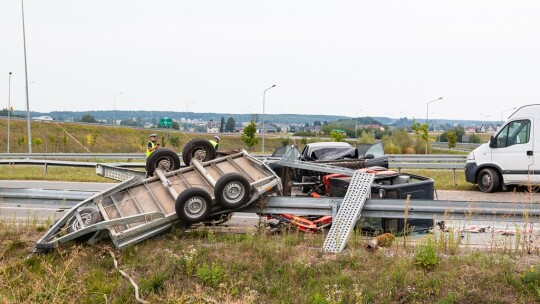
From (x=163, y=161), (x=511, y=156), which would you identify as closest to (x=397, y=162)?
(x=511, y=156)

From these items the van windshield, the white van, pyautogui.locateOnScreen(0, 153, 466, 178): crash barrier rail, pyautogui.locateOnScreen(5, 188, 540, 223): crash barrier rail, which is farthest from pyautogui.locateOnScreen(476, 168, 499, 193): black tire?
pyautogui.locateOnScreen(5, 188, 540, 223): crash barrier rail

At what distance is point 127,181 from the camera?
22.4 feet

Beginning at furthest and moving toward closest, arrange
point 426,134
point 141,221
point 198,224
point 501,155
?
1. point 426,134
2. point 501,155
3. point 198,224
4. point 141,221

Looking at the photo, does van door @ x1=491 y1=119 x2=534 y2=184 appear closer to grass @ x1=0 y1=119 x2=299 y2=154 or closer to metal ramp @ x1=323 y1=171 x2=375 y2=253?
metal ramp @ x1=323 y1=171 x2=375 y2=253

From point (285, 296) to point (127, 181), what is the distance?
2.57 meters

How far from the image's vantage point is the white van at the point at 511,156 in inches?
583

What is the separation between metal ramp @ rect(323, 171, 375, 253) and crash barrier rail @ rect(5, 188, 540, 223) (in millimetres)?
110

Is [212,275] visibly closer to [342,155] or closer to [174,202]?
[174,202]

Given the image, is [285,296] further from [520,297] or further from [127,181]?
[127,181]

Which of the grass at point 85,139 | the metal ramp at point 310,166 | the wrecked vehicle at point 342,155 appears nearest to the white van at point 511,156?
the wrecked vehicle at point 342,155

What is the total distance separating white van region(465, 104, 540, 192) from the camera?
14805mm

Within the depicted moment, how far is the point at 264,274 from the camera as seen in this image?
5.63 metres

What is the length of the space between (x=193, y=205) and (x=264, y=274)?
120 cm

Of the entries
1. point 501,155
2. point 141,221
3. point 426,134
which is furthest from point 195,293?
point 426,134
